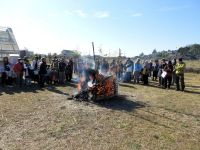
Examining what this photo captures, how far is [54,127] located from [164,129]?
333 centimetres

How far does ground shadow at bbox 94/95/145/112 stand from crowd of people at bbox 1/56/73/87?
624 cm

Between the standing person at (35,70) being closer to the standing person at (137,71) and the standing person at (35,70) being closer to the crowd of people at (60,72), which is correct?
the crowd of people at (60,72)

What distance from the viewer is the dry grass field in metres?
8.66

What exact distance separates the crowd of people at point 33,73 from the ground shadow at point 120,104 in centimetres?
624

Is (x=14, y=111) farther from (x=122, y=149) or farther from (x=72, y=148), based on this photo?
(x=122, y=149)

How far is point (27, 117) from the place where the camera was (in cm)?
1129

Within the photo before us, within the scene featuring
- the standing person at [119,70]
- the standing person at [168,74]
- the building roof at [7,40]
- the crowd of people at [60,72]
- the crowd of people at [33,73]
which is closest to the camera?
the crowd of people at [60,72]

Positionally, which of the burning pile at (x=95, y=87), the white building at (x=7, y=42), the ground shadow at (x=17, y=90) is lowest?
the ground shadow at (x=17, y=90)

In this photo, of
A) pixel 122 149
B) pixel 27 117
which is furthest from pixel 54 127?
pixel 122 149

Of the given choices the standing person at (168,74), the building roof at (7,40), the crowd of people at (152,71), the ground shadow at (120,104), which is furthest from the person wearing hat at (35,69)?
the standing person at (168,74)

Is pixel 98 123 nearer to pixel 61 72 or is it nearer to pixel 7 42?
pixel 61 72

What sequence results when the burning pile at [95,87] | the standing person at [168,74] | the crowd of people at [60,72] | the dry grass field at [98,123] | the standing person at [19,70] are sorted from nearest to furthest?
the dry grass field at [98,123], the burning pile at [95,87], the standing person at [19,70], the crowd of people at [60,72], the standing person at [168,74]

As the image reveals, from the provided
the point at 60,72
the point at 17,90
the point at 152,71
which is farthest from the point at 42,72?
the point at 152,71

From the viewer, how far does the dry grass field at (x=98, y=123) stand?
8664 mm
